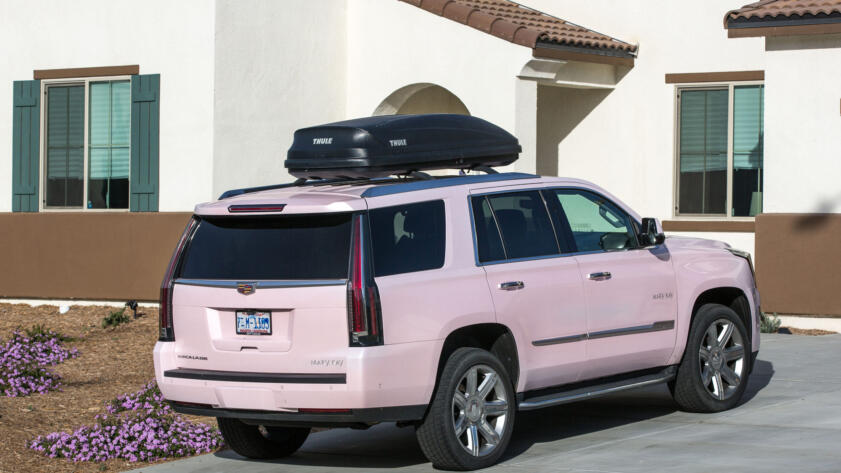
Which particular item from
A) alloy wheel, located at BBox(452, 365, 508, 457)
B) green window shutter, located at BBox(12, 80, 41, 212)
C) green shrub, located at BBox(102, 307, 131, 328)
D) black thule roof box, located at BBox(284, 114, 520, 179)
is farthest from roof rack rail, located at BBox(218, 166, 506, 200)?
green window shutter, located at BBox(12, 80, 41, 212)

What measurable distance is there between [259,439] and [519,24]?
908cm

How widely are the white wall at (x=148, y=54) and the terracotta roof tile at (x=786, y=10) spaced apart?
6.37m

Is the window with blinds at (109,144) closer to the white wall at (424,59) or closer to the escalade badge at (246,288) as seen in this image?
the white wall at (424,59)

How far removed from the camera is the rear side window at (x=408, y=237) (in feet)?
24.8

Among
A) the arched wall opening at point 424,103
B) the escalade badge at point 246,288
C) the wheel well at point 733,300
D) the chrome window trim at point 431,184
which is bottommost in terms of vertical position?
the wheel well at point 733,300

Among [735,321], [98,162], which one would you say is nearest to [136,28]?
[98,162]

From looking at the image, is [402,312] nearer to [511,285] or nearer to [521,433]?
[511,285]

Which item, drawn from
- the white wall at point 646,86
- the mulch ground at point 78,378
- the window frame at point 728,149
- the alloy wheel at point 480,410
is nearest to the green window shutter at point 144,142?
the mulch ground at point 78,378

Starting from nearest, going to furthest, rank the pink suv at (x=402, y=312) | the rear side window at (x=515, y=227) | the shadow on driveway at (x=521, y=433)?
the pink suv at (x=402, y=312)
the rear side window at (x=515, y=227)
the shadow on driveway at (x=521, y=433)

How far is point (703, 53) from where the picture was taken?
17.2 meters

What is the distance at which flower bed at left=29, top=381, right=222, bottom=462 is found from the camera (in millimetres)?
9164

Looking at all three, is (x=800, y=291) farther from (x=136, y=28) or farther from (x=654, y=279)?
(x=136, y=28)

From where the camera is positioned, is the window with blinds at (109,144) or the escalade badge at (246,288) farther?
the window with blinds at (109,144)

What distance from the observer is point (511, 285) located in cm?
815
